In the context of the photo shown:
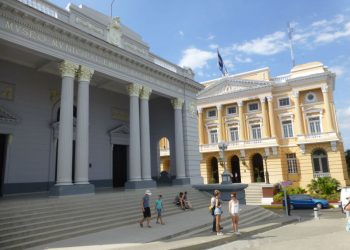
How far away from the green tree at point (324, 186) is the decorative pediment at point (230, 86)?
12980 mm

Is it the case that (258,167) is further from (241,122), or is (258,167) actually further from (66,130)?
(66,130)

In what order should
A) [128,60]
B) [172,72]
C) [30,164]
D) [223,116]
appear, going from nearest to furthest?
[30,164] → [128,60] → [172,72] → [223,116]

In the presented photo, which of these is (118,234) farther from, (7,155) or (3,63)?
(3,63)

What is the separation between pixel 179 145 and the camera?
840 inches

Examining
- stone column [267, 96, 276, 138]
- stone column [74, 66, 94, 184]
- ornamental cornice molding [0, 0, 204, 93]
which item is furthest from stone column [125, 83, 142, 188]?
stone column [267, 96, 276, 138]

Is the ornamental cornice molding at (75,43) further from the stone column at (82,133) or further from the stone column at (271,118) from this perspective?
the stone column at (271,118)

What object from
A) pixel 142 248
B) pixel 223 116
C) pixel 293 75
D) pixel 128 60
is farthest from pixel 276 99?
pixel 142 248

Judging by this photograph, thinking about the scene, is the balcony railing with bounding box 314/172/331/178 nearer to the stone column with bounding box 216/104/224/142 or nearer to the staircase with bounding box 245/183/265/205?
the staircase with bounding box 245/183/265/205

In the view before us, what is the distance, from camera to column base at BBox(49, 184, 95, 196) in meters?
13.1

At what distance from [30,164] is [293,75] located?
103 ft

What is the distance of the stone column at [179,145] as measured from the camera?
20797 mm

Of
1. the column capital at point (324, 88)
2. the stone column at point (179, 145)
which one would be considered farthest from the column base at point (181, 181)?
the column capital at point (324, 88)

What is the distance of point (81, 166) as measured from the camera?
1437cm

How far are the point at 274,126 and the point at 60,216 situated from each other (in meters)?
30.6
